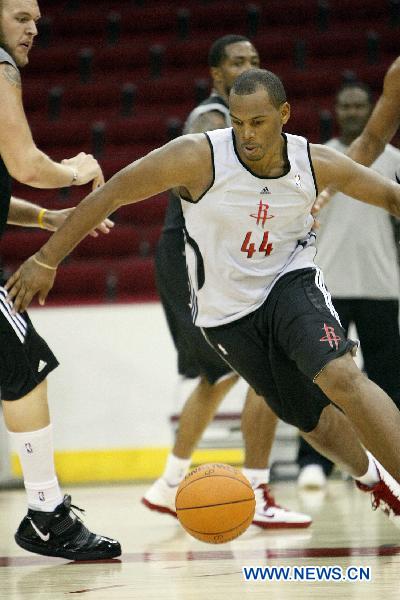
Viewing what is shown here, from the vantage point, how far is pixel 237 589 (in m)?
3.32

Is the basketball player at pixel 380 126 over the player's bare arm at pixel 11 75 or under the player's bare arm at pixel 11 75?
under

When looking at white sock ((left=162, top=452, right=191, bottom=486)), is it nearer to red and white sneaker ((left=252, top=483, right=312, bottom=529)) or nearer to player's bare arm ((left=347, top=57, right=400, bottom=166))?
red and white sneaker ((left=252, top=483, right=312, bottom=529))

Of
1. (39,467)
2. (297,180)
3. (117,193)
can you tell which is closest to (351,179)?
(297,180)

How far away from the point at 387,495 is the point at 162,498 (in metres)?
1.53

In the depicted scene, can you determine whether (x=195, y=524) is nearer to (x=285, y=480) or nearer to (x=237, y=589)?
(x=237, y=589)

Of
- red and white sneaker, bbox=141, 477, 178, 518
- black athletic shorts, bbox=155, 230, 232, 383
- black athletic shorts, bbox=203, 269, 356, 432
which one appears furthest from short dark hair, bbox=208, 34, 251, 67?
red and white sneaker, bbox=141, 477, 178, 518

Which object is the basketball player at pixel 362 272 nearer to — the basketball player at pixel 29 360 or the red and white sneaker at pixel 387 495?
the red and white sneaker at pixel 387 495

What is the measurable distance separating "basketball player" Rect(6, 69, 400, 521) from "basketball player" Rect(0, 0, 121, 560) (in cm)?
18

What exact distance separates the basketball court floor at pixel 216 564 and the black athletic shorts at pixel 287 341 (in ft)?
1.74

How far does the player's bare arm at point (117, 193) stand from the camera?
12.5ft

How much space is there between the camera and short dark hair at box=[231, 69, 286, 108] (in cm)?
379

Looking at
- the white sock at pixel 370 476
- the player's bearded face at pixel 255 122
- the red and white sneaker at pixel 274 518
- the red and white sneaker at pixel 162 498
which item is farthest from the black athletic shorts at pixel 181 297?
the player's bearded face at pixel 255 122

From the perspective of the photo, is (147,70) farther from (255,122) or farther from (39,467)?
(39,467)

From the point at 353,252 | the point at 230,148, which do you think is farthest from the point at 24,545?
the point at 353,252
